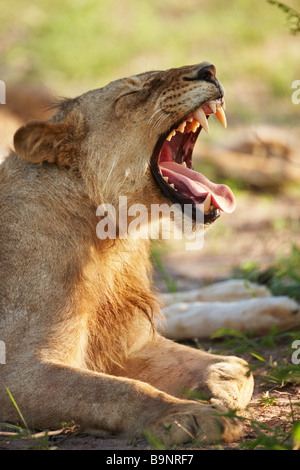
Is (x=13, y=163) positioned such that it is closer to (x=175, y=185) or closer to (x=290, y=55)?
(x=175, y=185)

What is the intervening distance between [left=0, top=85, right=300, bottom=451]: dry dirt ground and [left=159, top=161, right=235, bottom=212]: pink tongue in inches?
7.4

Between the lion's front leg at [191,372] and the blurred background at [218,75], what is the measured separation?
5.09 feet

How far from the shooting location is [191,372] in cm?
314

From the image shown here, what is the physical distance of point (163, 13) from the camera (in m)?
13.6

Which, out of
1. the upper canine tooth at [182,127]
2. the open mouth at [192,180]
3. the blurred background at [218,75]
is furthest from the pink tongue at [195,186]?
the blurred background at [218,75]

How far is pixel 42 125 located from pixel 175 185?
0.67 metres

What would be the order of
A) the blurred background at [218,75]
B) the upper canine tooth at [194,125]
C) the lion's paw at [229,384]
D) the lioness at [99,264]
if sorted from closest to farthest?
1. the lioness at [99,264]
2. the lion's paw at [229,384]
3. the upper canine tooth at [194,125]
4. the blurred background at [218,75]

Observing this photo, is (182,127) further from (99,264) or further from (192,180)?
(99,264)

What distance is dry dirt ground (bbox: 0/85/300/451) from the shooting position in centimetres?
256

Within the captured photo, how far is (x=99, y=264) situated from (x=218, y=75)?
26.5ft

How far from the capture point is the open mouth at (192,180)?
125 inches

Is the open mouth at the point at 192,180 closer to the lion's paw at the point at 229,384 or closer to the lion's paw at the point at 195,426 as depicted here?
the lion's paw at the point at 229,384

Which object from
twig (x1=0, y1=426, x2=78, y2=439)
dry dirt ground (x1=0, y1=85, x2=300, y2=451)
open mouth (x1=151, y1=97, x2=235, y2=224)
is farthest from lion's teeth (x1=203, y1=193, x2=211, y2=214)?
twig (x1=0, y1=426, x2=78, y2=439)

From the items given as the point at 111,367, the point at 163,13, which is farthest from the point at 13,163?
the point at 163,13
